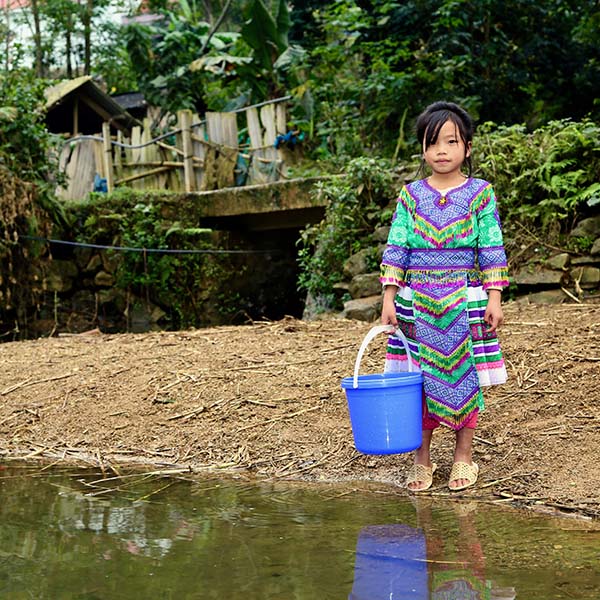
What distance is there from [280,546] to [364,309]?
4.35 metres

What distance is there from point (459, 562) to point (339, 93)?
10.6 m

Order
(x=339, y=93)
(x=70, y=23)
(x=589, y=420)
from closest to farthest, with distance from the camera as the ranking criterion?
1. (x=589, y=420)
2. (x=339, y=93)
3. (x=70, y=23)

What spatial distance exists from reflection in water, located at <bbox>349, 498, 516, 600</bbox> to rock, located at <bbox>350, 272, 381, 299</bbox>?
442 centimetres

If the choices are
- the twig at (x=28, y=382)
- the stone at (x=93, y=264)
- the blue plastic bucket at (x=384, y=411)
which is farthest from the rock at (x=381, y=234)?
the stone at (x=93, y=264)

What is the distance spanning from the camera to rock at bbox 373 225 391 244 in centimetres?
761

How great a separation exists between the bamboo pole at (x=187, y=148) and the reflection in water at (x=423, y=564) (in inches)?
376

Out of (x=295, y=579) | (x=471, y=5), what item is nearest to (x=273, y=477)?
(x=295, y=579)

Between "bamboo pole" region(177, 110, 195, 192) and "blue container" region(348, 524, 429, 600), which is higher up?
"bamboo pole" region(177, 110, 195, 192)

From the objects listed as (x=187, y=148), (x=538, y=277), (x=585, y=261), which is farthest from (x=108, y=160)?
(x=585, y=261)

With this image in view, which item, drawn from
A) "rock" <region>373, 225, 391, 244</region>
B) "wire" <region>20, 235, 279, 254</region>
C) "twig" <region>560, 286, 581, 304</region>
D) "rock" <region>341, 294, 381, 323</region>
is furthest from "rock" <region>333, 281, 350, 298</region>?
"wire" <region>20, 235, 279, 254</region>

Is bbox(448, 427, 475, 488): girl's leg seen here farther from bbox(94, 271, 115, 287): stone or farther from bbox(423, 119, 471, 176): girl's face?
bbox(94, 271, 115, 287): stone

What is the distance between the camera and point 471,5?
11289mm

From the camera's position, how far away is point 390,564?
2541 mm

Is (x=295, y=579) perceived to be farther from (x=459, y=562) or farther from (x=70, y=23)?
(x=70, y=23)
